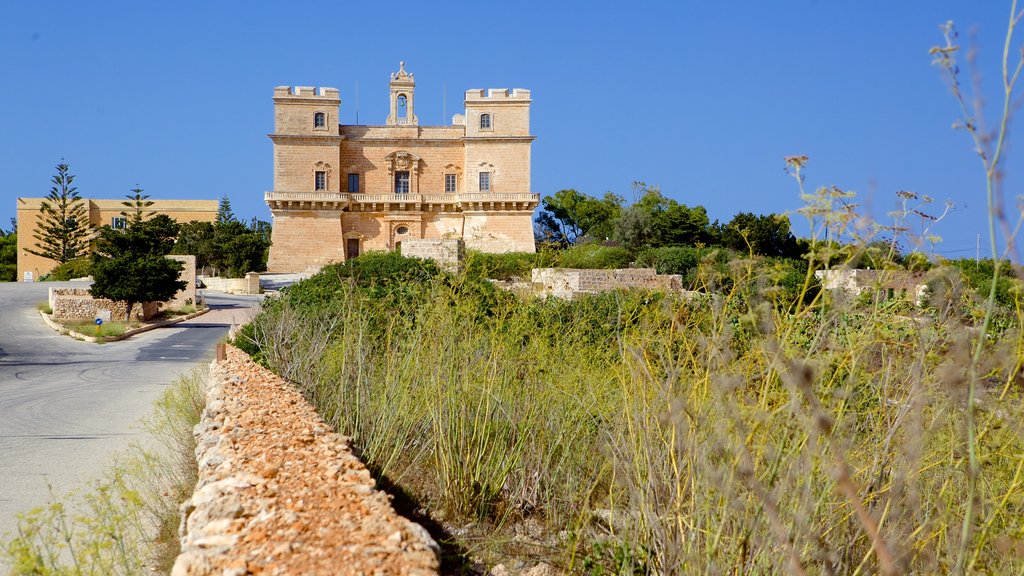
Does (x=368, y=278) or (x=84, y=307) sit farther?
(x=84, y=307)

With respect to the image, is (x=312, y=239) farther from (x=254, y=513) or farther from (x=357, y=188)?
(x=254, y=513)

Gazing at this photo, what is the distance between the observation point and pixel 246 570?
228cm

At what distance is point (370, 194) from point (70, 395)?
31.4 meters

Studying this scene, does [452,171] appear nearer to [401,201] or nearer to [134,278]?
[401,201]

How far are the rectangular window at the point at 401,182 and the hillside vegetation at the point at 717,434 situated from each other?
117ft

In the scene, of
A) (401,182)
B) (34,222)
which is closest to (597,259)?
(401,182)

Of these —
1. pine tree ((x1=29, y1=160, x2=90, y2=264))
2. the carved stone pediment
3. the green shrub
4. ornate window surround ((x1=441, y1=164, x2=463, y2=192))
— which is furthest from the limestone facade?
the green shrub

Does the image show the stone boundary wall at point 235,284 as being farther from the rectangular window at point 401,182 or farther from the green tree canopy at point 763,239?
the green tree canopy at point 763,239

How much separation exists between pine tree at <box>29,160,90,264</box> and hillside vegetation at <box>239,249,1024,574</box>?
4494 cm

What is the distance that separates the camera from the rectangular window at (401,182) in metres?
42.1

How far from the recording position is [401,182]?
42.3m

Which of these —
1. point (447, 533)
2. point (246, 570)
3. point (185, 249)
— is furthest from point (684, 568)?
point (185, 249)

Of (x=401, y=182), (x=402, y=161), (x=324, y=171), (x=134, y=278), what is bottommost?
(x=134, y=278)

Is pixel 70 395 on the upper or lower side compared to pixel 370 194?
lower
